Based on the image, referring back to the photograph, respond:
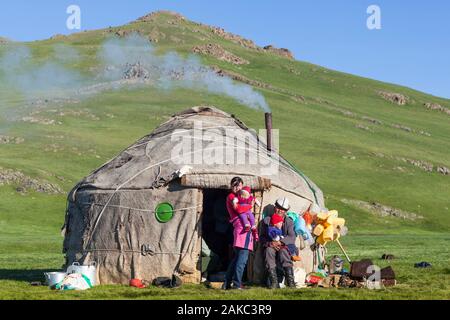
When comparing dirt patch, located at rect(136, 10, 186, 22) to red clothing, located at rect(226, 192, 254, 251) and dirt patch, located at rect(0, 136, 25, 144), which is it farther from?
red clothing, located at rect(226, 192, 254, 251)

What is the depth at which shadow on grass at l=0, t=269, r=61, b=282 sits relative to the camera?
16.9 meters

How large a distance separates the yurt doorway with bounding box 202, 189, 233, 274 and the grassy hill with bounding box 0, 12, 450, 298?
2.25m

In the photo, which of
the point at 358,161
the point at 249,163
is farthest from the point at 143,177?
the point at 358,161

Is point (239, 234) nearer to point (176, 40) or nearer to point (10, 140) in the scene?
point (10, 140)

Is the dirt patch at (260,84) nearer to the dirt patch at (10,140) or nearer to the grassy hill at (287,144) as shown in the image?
the grassy hill at (287,144)

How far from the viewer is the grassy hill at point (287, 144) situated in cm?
3512

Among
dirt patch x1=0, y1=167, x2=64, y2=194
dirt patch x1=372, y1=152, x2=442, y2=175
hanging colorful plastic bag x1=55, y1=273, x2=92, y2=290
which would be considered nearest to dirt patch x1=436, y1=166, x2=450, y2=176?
dirt patch x1=372, y1=152, x2=442, y2=175

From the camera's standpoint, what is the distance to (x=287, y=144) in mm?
65562

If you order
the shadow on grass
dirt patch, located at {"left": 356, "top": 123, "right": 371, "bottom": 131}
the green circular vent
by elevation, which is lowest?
the shadow on grass

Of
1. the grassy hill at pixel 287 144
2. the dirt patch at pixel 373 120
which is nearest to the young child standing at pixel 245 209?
the grassy hill at pixel 287 144

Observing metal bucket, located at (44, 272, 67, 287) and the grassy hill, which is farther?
the grassy hill

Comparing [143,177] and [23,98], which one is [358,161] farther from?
[143,177]

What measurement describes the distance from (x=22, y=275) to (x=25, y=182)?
31.2m

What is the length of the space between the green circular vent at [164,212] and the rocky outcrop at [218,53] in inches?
3409
